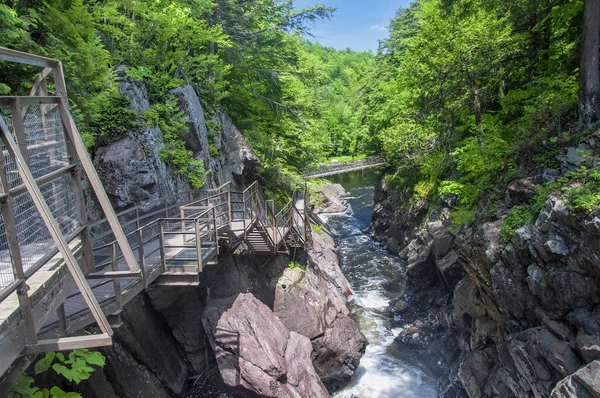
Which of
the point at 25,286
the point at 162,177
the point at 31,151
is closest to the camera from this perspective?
the point at 25,286

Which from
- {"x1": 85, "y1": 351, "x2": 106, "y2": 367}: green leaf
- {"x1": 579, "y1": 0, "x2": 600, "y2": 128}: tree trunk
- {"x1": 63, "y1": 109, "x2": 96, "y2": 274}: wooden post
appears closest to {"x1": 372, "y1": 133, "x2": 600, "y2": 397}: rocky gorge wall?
{"x1": 579, "y1": 0, "x2": 600, "y2": 128}: tree trunk

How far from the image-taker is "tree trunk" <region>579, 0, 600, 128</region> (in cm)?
967

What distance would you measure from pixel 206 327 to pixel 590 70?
12129mm

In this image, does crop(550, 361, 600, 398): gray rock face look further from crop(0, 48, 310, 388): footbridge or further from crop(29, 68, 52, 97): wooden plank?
crop(29, 68, 52, 97): wooden plank

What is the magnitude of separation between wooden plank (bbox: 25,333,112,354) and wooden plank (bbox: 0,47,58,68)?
8.64 feet

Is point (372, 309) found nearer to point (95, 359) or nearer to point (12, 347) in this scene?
point (95, 359)

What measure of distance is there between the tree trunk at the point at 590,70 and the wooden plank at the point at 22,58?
1128 centimetres

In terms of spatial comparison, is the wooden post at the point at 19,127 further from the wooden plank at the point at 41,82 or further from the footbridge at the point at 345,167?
the footbridge at the point at 345,167

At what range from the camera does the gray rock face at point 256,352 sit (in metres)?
10.1

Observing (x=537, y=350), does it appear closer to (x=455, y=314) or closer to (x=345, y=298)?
(x=455, y=314)

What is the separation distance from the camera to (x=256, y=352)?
10414 mm

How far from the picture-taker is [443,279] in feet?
51.4

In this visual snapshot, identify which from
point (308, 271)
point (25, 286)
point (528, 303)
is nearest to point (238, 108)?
point (308, 271)

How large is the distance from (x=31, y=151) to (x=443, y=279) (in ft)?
49.2
